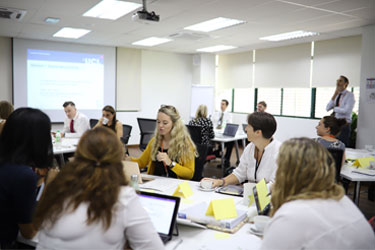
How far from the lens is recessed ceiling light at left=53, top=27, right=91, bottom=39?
646cm

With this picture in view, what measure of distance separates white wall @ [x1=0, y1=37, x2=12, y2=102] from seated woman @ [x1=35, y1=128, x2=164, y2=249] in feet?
24.1

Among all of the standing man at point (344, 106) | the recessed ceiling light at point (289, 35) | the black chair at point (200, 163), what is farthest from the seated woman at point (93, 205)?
the recessed ceiling light at point (289, 35)

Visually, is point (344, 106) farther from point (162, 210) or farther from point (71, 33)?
point (71, 33)

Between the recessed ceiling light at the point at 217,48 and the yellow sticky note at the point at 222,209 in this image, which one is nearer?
the yellow sticky note at the point at 222,209

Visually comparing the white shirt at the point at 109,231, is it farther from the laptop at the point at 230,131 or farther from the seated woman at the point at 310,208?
the laptop at the point at 230,131

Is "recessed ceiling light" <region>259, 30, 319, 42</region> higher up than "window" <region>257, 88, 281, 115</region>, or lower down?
higher up

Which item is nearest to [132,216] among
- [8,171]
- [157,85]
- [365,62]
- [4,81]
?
[8,171]

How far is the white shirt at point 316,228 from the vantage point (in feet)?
3.78

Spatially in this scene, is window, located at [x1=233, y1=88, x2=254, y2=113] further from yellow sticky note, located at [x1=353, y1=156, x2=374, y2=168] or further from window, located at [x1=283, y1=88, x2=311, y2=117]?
yellow sticky note, located at [x1=353, y1=156, x2=374, y2=168]

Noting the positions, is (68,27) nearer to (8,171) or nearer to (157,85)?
(157,85)

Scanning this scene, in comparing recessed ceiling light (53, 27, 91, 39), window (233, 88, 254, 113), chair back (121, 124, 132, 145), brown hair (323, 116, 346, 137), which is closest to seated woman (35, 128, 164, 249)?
brown hair (323, 116, 346, 137)

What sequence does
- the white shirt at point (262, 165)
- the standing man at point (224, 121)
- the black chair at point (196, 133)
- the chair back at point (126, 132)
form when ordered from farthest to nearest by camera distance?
1. the standing man at point (224, 121)
2. the chair back at point (126, 132)
3. the black chair at point (196, 133)
4. the white shirt at point (262, 165)

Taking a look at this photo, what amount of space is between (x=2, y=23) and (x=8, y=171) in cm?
548

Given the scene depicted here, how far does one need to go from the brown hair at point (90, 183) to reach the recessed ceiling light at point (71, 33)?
5811 mm
